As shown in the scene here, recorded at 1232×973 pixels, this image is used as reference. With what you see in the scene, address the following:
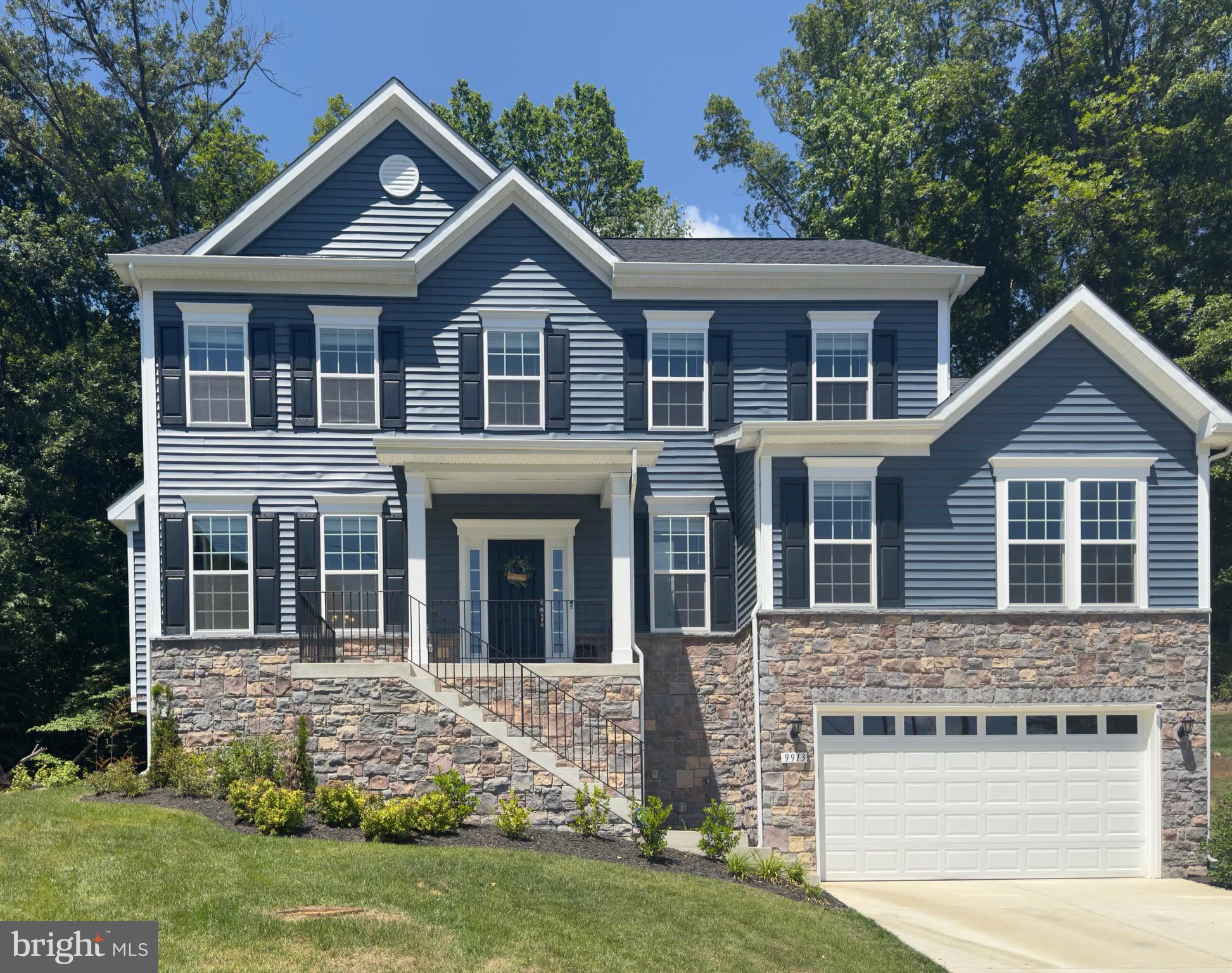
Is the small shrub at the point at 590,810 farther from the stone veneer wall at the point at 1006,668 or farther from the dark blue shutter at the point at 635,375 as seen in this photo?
the dark blue shutter at the point at 635,375

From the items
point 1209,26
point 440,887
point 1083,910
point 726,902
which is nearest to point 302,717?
point 440,887

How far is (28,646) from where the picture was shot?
21484 millimetres

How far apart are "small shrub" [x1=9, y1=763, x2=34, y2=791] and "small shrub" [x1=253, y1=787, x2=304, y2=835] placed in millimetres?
6934

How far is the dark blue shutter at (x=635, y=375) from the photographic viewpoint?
16703 mm

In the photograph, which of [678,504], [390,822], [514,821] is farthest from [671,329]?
[390,822]

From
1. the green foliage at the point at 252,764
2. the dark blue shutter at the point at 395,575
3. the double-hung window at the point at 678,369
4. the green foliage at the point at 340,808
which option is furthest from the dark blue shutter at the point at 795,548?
the green foliage at the point at 252,764

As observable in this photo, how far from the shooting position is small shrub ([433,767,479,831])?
12680 millimetres

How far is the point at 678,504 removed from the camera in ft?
54.2

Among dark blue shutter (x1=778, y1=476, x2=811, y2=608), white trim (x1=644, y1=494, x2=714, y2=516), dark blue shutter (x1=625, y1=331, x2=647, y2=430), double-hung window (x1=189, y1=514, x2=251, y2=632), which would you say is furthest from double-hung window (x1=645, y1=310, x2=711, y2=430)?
double-hung window (x1=189, y1=514, x2=251, y2=632)

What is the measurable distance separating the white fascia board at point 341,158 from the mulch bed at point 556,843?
8.43 metres

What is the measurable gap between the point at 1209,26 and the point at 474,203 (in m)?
22.4

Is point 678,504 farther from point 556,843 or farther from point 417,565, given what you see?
point 556,843

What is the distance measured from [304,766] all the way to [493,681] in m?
2.62

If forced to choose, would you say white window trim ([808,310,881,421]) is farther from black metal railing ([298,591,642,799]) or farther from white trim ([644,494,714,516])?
black metal railing ([298,591,642,799])
